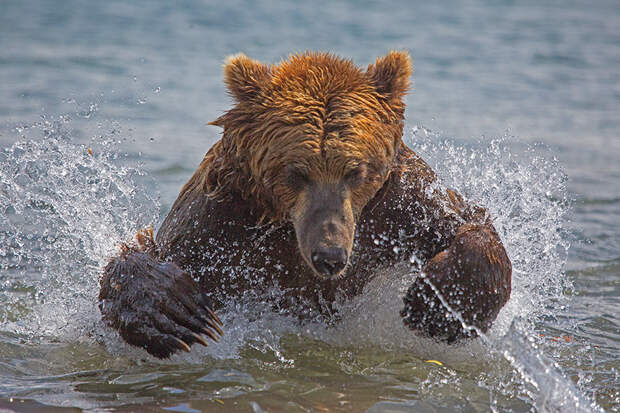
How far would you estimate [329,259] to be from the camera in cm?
351

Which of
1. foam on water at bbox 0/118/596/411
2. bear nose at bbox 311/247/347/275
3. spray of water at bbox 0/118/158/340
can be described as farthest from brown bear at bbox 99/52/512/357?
spray of water at bbox 0/118/158/340

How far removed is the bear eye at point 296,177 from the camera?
3809 mm

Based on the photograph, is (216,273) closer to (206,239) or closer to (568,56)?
(206,239)

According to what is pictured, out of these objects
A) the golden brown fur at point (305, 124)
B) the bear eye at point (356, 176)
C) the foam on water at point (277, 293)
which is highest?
the golden brown fur at point (305, 124)

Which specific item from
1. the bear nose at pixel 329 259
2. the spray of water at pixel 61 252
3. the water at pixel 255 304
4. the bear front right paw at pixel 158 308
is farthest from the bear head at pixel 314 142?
the spray of water at pixel 61 252

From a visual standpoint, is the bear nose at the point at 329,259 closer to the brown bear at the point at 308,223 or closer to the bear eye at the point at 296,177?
the brown bear at the point at 308,223

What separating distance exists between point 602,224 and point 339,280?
435 centimetres

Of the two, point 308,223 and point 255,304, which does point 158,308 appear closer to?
point 255,304

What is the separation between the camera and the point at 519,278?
5.47m

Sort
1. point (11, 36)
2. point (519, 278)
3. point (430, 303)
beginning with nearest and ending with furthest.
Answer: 1. point (430, 303)
2. point (519, 278)
3. point (11, 36)

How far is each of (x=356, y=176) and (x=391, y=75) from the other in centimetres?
62

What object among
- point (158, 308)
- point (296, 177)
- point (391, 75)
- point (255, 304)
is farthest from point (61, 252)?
point (391, 75)

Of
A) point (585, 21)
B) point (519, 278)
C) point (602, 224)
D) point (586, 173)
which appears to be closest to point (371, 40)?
point (585, 21)

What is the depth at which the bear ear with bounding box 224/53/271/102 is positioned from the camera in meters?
4.01
